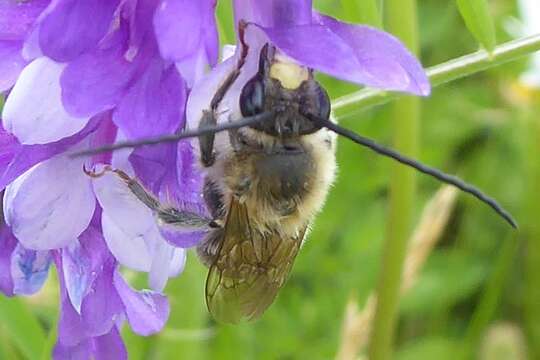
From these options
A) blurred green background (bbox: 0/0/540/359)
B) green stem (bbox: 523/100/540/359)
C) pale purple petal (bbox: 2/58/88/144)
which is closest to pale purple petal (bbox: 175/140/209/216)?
pale purple petal (bbox: 2/58/88/144)

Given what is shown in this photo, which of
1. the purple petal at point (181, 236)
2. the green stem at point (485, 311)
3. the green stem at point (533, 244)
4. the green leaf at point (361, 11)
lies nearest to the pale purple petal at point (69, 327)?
the purple petal at point (181, 236)

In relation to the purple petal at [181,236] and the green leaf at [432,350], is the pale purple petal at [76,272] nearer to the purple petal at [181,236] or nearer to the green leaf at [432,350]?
the purple petal at [181,236]

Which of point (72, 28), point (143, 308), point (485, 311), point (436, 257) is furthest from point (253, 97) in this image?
point (436, 257)

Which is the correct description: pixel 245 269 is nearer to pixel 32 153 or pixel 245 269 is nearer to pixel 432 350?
pixel 32 153

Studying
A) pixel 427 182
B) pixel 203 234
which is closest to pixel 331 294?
pixel 427 182

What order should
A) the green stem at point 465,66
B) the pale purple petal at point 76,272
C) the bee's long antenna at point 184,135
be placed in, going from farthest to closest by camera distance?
the green stem at point 465,66, the pale purple petal at point 76,272, the bee's long antenna at point 184,135

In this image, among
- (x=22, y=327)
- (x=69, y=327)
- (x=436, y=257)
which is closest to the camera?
(x=69, y=327)

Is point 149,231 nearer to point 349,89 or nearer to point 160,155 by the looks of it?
point 160,155
